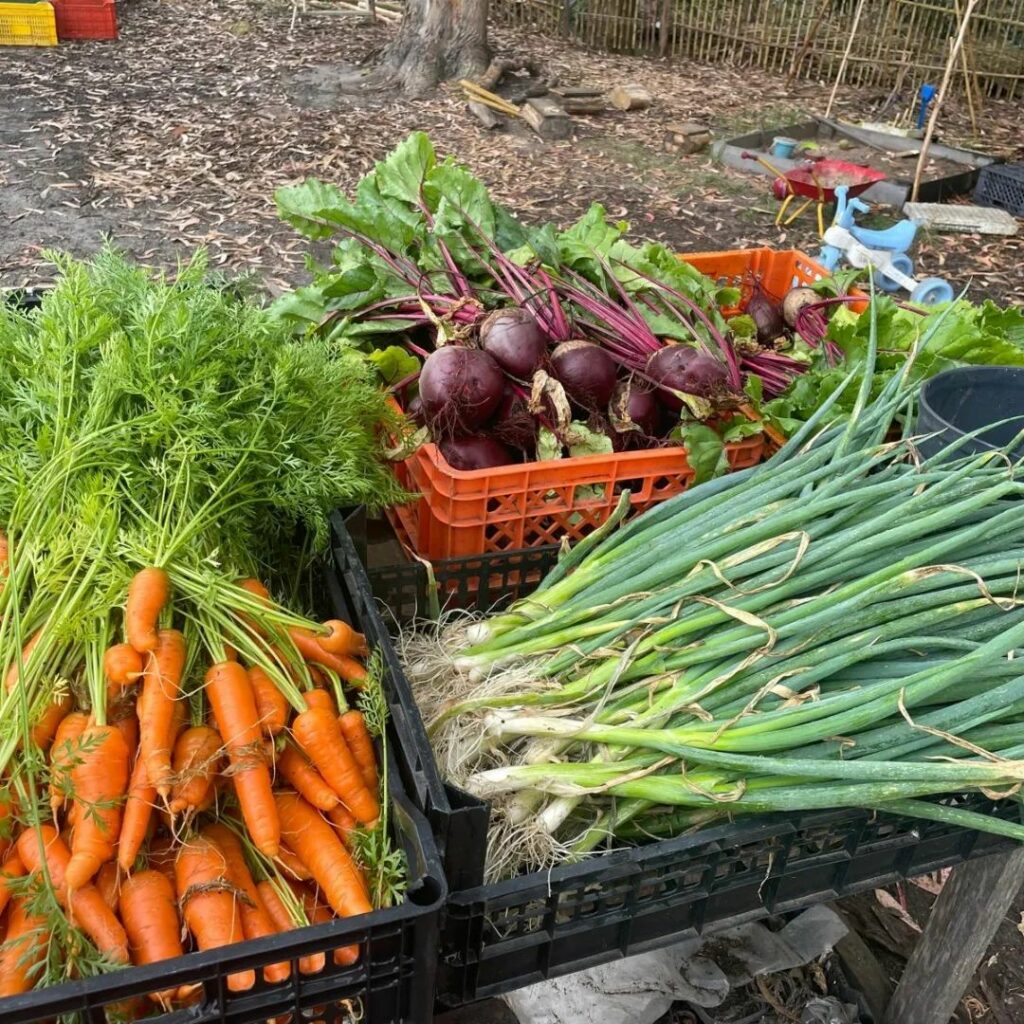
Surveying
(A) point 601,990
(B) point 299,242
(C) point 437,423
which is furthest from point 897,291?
(A) point 601,990

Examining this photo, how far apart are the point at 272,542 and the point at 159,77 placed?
8181mm

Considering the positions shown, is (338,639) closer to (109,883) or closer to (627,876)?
(109,883)

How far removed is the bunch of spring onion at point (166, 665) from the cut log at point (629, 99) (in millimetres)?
→ 7708

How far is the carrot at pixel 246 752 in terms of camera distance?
4.44ft

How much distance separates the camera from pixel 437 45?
852cm

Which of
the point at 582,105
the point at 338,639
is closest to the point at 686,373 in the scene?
the point at 338,639

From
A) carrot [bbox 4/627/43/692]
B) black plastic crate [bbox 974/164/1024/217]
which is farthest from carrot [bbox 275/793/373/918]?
black plastic crate [bbox 974/164/1024/217]

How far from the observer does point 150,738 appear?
52.5 inches

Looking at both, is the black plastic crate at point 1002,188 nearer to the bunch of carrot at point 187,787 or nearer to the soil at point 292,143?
the soil at point 292,143

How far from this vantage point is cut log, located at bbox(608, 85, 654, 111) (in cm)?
859

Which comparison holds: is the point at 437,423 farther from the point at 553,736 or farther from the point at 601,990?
the point at 601,990

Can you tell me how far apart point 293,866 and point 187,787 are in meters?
0.21

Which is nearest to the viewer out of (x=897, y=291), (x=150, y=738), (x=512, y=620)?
(x=150, y=738)

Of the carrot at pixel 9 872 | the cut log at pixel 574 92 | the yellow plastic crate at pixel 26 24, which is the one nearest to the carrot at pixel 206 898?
the carrot at pixel 9 872
